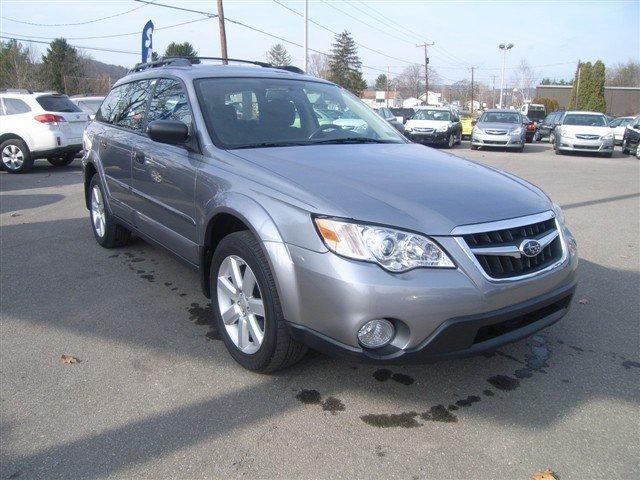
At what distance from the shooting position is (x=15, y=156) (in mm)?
12094

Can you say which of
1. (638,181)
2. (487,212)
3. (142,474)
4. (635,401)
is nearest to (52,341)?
(142,474)

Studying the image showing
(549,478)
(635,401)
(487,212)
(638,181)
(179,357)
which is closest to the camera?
(549,478)

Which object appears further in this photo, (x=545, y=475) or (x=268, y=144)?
(x=268, y=144)

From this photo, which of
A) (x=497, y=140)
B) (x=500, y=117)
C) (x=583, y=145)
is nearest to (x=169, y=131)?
(x=497, y=140)

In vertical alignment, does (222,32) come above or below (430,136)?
above

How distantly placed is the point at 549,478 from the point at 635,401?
953 mm

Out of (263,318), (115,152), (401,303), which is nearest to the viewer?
(401,303)

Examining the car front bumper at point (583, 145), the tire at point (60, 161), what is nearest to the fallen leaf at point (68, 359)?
the tire at point (60, 161)

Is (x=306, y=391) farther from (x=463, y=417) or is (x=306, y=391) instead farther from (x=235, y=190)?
(x=235, y=190)

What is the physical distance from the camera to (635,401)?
117 inches

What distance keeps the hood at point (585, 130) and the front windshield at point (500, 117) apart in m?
1.86

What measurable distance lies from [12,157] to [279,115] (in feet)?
34.5

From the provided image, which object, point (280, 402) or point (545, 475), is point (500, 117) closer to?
point (280, 402)

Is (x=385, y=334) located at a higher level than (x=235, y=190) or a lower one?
lower
